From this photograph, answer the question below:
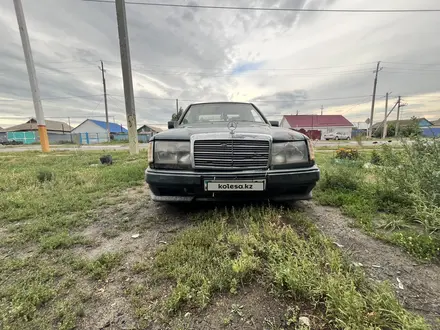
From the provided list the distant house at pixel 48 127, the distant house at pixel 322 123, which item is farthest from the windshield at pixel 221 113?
the distant house at pixel 48 127

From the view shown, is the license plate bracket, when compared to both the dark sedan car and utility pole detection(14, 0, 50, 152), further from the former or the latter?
utility pole detection(14, 0, 50, 152)

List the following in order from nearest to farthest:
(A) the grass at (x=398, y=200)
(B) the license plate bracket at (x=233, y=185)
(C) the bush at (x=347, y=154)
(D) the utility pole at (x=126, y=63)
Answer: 1. (A) the grass at (x=398, y=200)
2. (B) the license plate bracket at (x=233, y=185)
3. (C) the bush at (x=347, y=154)
4. (D) the utility pole at (x=126, y=63)

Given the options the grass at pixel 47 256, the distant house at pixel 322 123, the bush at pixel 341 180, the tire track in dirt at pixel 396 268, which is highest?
the distant house at pixel 322 123

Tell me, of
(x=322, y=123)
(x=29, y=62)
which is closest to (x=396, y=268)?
(x=29, y=62)

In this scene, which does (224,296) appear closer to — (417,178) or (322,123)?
(417,178)

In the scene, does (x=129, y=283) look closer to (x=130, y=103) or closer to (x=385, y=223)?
(x=385, y=223)

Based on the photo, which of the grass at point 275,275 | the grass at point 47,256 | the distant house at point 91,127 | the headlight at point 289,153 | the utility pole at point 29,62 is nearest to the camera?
the grass at point 275,275

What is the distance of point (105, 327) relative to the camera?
3.62 feet

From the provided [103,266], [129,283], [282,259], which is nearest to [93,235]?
[103,266]

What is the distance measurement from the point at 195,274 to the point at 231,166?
1073 millimetres

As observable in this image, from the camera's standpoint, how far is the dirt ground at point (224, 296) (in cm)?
113

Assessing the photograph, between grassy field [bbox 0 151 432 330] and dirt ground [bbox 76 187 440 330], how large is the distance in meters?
0.01

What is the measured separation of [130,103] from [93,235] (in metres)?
7.60

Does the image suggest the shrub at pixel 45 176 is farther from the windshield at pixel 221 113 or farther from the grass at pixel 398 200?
the grass at pixel 398 200
